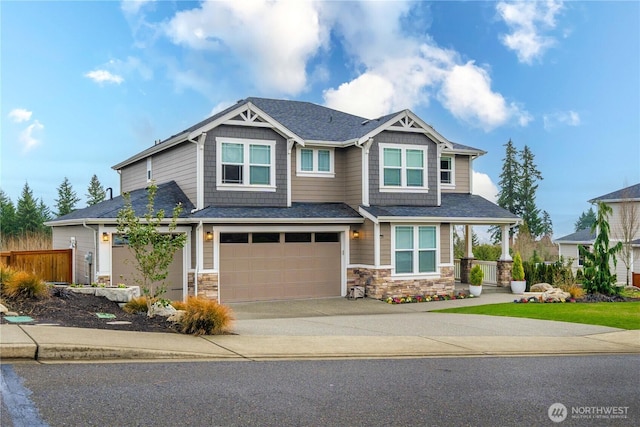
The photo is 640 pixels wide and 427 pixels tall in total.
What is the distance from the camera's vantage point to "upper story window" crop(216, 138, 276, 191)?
2116cm

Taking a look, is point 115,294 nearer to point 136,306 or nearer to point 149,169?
point 136,306

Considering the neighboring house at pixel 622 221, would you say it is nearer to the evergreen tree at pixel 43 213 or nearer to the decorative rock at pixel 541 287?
the decorative rock at pixel 541 287

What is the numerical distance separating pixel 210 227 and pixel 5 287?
792 cm

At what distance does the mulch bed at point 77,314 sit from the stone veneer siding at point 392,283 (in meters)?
10.3

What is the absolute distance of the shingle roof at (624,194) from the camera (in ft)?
119

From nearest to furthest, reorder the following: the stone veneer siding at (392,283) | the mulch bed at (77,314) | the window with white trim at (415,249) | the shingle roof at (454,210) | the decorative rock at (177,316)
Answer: the mulch bed at (77,314)
the decorative rock at (177,316)
the stone veneer siding at (392,283)
the shingle roof at (454,210)
the window with white trim at (415,249)

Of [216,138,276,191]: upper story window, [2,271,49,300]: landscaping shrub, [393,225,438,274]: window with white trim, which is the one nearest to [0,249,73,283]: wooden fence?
[216,138,276,191]: upper story window

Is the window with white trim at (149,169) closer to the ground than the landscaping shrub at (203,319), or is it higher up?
higher up

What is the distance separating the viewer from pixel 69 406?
6.98 metres

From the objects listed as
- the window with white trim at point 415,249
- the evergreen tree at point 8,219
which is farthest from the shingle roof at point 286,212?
the evergreen tree at point 8,219

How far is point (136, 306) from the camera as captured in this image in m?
14.1

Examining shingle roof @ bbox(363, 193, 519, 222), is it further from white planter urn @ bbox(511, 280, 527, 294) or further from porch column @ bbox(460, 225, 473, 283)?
white planter urn @ bbox(511, 280, 527, 294)

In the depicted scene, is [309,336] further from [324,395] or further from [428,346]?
[324,395]

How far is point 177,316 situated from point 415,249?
1206 cm
